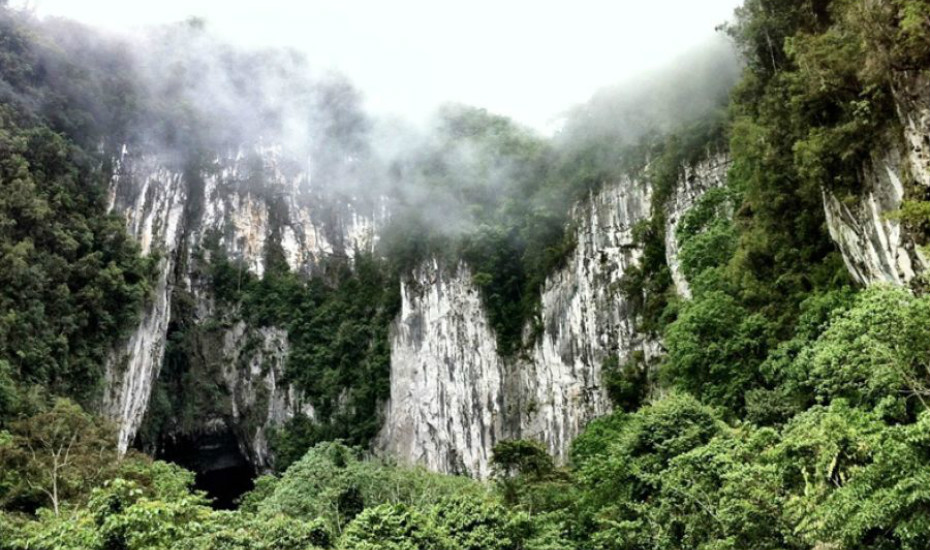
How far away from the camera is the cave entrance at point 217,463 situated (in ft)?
112

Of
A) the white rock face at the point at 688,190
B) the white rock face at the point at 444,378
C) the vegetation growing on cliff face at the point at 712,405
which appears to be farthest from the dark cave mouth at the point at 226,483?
the white rock face at the point at 688,190

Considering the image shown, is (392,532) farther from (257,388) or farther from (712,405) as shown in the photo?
(257,388)

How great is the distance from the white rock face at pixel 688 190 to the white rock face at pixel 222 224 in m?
19.3

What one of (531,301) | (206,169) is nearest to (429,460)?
(531,301)

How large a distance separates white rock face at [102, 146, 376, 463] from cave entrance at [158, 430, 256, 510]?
193 cm

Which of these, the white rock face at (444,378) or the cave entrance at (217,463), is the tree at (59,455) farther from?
the cave entrance at (217,463)

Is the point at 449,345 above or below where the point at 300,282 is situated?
below

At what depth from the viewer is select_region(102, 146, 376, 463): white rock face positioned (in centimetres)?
3014

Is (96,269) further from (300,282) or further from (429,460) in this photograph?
(429,460)

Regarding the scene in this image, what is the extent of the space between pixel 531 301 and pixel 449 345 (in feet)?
12.7

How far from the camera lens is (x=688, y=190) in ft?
72.9

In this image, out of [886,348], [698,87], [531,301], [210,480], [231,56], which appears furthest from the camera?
[231,56]

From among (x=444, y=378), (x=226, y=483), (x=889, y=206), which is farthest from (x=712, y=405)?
(x=226, y=483)

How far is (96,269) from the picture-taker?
27.0 meters
